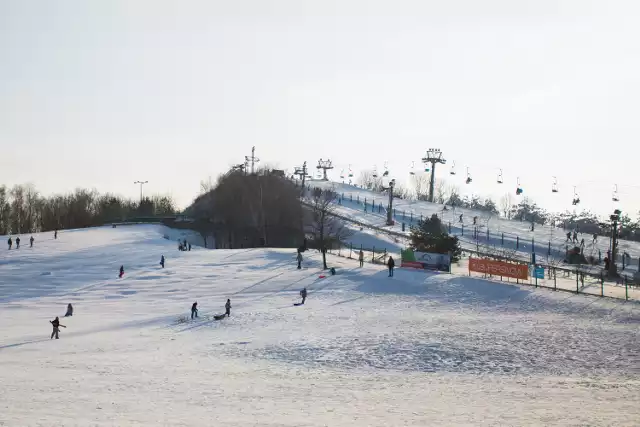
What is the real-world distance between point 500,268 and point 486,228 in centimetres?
4020

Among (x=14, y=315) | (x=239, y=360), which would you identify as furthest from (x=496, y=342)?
(x=14, y=315)

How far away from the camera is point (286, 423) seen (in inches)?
664

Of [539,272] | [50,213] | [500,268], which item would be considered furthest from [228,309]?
[50,213]

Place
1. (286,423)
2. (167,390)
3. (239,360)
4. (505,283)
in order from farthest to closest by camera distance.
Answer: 1. (505,283)
2. (239,360)
3. (167,390)
4. (286,423)

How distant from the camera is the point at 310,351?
2786 centimetres

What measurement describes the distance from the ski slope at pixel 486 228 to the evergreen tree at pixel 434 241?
13.5 m

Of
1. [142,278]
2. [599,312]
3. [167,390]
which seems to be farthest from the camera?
[142,278]

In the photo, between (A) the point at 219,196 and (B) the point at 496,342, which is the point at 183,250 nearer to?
(A) the point at 219,196

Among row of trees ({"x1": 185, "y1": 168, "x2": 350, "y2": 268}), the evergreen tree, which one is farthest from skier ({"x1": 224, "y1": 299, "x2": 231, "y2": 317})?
row of trees ({"x1": 185, "y1": 168, "x2": 350, "y2": 268})

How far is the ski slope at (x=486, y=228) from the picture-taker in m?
72.5

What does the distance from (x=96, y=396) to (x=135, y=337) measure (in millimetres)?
11766

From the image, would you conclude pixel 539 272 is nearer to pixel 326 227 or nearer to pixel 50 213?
pixel 326 227

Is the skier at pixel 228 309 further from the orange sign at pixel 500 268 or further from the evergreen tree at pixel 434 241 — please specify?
the evergreen tree at pixel 434 241

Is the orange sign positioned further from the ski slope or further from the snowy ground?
the ski slope
